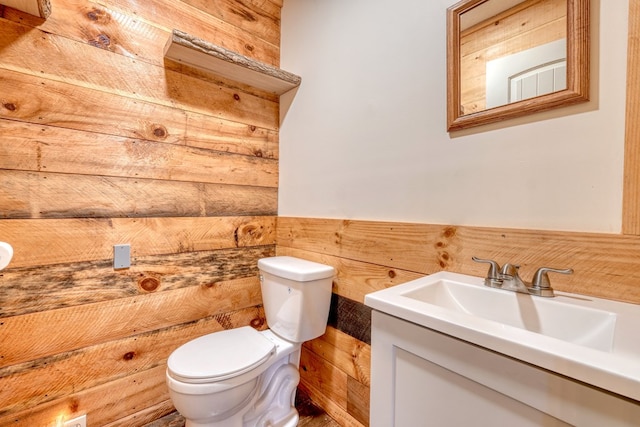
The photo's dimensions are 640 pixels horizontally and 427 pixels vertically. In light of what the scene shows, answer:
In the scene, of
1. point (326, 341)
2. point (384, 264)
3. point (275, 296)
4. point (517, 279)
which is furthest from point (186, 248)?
point (517, 279)

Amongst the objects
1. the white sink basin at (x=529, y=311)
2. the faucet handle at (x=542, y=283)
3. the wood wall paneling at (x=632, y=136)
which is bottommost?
the white sink basin at (x=529, y=311)

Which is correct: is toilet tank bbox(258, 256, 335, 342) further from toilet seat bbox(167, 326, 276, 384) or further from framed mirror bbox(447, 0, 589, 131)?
framed mirror bbox(447, 0, 589, 131)

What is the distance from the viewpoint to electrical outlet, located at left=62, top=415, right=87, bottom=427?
114cm

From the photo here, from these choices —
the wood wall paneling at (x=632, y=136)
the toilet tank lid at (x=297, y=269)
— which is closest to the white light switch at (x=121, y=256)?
the toilet tank lid at (x=297, y=269)

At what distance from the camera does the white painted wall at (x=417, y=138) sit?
718 mm

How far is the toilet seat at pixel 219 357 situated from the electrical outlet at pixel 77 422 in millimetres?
508

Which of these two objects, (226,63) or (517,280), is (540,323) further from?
(226,63)

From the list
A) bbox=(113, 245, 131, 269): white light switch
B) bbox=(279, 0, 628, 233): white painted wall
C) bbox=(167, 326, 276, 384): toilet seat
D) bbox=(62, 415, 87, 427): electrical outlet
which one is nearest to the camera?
bbox=(279, 0, 628, 233): white painted wall

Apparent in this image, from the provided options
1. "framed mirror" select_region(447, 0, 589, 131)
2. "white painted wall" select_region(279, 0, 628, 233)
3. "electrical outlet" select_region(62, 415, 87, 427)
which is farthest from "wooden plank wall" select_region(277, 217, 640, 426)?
"electrical outlet" select_region(62, 415, 87, 427)

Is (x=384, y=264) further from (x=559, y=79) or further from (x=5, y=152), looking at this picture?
(x=5, y=152)

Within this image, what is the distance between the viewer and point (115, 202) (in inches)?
49.3

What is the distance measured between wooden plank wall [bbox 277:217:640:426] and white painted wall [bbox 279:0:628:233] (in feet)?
0.15

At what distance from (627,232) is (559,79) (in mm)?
447

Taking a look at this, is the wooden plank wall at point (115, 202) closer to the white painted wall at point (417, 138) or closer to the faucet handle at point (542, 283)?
the white painted wall at point (417, 138)
